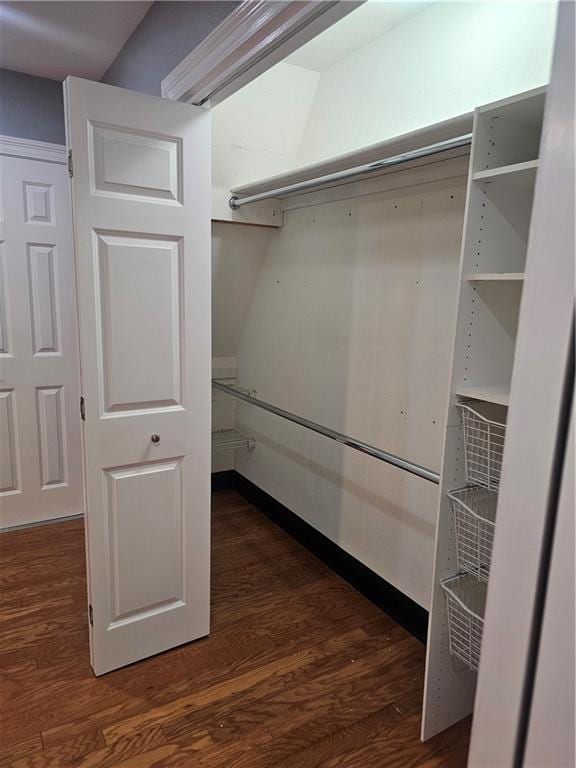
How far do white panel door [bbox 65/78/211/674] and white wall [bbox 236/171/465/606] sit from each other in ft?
2.62

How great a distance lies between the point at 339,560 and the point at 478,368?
145cm

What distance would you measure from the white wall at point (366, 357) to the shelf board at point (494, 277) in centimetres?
45

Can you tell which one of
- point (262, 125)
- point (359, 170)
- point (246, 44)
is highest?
point (262, 125)

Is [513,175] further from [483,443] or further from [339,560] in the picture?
[339,560]

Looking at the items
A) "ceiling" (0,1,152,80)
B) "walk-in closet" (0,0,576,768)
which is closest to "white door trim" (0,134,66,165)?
"walk-in closet" (0,0,576,768)

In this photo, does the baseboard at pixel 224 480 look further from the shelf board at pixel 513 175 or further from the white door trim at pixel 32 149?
the shelf board at pixel 513 175

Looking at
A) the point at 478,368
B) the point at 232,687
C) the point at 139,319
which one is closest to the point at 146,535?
the point at 232,687

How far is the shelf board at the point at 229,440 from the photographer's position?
3.28 m

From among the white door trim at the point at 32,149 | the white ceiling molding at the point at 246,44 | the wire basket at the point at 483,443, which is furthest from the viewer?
the white door trim at the point at 32,149

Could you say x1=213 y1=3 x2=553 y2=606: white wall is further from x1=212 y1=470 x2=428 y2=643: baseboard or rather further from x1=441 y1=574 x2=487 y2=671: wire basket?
x1=441 y1=574 x2=487 y2=671: wire basket

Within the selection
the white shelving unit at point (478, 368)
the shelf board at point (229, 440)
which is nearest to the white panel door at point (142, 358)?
the white shelving unit at point (478, 368)

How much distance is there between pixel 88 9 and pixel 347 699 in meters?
2.68

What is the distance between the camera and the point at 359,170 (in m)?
1.89

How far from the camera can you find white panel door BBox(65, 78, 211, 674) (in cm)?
161
